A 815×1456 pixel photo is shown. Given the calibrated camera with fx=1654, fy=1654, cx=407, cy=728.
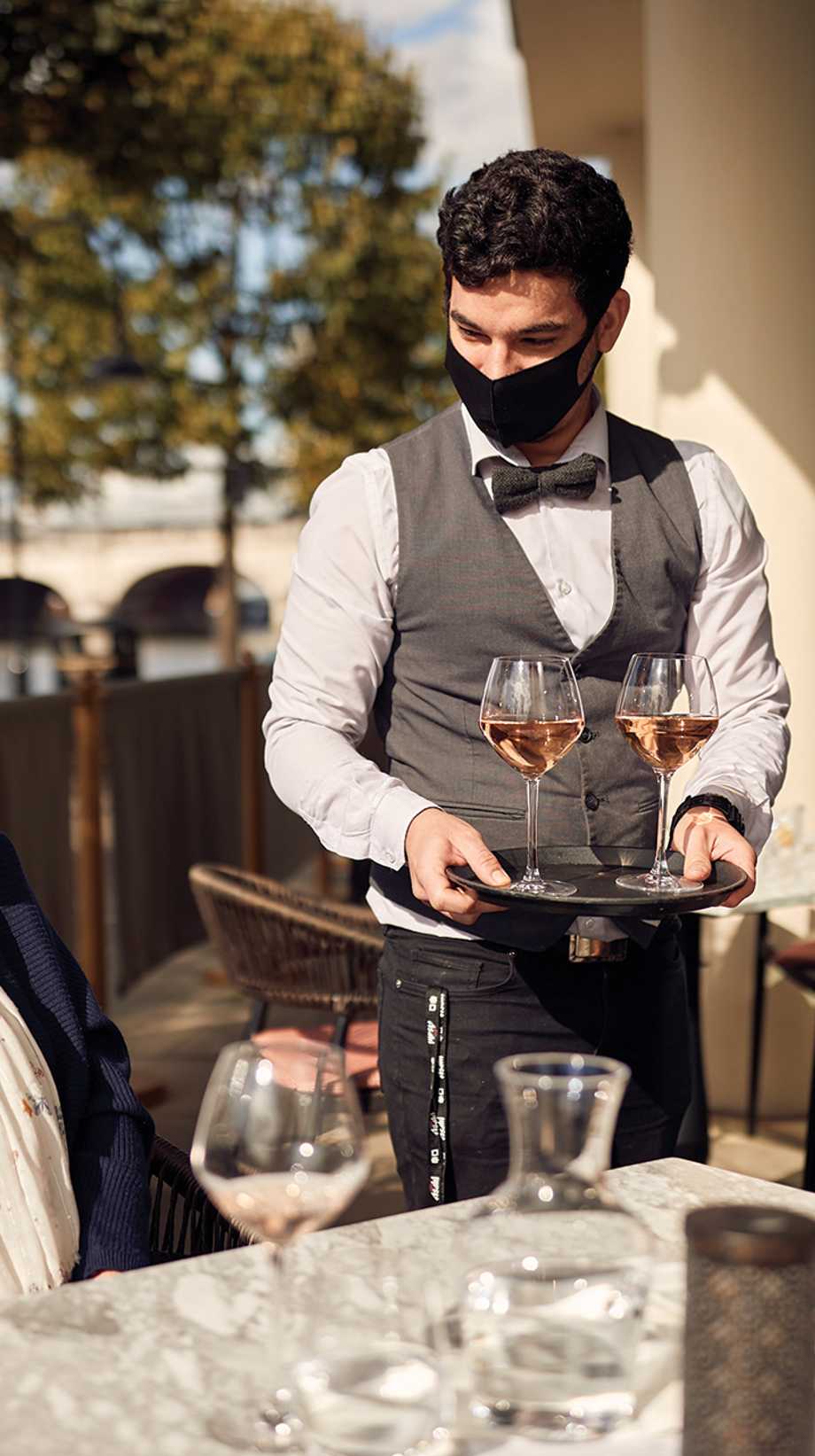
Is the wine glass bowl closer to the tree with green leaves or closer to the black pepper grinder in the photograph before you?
the black pepper grinder

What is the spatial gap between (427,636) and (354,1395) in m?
1.33

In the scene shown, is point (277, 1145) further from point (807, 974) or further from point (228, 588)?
point (228, 588)

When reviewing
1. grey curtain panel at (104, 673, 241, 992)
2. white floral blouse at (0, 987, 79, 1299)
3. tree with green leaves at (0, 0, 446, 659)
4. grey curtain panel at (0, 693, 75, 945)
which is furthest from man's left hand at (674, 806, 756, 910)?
tree with green leaves at (0, 0, 446, 659)

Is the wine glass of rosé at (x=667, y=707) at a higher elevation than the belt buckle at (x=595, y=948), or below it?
higher

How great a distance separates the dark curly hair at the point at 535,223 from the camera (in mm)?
2066

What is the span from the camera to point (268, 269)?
935 inches

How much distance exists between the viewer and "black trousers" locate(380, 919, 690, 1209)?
2.20 meters

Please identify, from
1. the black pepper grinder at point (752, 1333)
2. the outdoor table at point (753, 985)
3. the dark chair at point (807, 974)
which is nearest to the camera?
the black pepper grinder at point (752, 1333)

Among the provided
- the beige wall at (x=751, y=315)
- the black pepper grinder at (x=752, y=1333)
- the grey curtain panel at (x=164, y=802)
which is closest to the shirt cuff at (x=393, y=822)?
the black pepper grinder at (x=752, y=1333)

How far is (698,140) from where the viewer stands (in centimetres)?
512

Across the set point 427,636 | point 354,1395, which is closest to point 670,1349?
point 354,1395

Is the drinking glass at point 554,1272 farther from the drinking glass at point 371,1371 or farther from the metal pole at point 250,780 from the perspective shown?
the metal pole at point 250,780

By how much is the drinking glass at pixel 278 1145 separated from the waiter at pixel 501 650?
1065 mm

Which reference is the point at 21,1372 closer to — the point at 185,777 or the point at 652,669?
the point at 652,669
